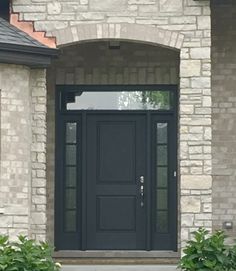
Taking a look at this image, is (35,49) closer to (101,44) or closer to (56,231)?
(101,44)

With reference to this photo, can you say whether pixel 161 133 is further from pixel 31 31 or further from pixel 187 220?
pixel 31 31

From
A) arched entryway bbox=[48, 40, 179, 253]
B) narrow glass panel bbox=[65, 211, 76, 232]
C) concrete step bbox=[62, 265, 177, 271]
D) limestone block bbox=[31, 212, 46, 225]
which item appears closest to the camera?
limestone block bbox=[31, 212, 46, 225]

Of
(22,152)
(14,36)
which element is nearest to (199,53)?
(14,36)

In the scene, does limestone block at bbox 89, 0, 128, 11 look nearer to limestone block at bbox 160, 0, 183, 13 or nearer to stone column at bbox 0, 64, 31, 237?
limestone block at bbox 160, 0, 183, 13

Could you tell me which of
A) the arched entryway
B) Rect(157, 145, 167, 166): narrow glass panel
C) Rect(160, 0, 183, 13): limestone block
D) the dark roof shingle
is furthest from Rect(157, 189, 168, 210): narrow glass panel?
the dark roof shingle

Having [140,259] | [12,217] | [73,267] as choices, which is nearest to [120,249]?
[140,259]

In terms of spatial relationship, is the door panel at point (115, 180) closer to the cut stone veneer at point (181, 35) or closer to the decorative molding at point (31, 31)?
the cut stone veneer at point (181, 35)

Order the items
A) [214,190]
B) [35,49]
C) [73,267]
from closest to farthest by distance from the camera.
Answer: [35,49]
[73,267]
[214,190]

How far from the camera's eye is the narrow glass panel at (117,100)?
45.1ft

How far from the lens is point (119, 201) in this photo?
13.6m

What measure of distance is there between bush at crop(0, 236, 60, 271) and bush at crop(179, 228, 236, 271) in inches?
67.4

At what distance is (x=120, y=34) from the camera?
11773 mm

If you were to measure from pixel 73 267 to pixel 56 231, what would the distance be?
137 centimetres

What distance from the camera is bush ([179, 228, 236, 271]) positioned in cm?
1041
